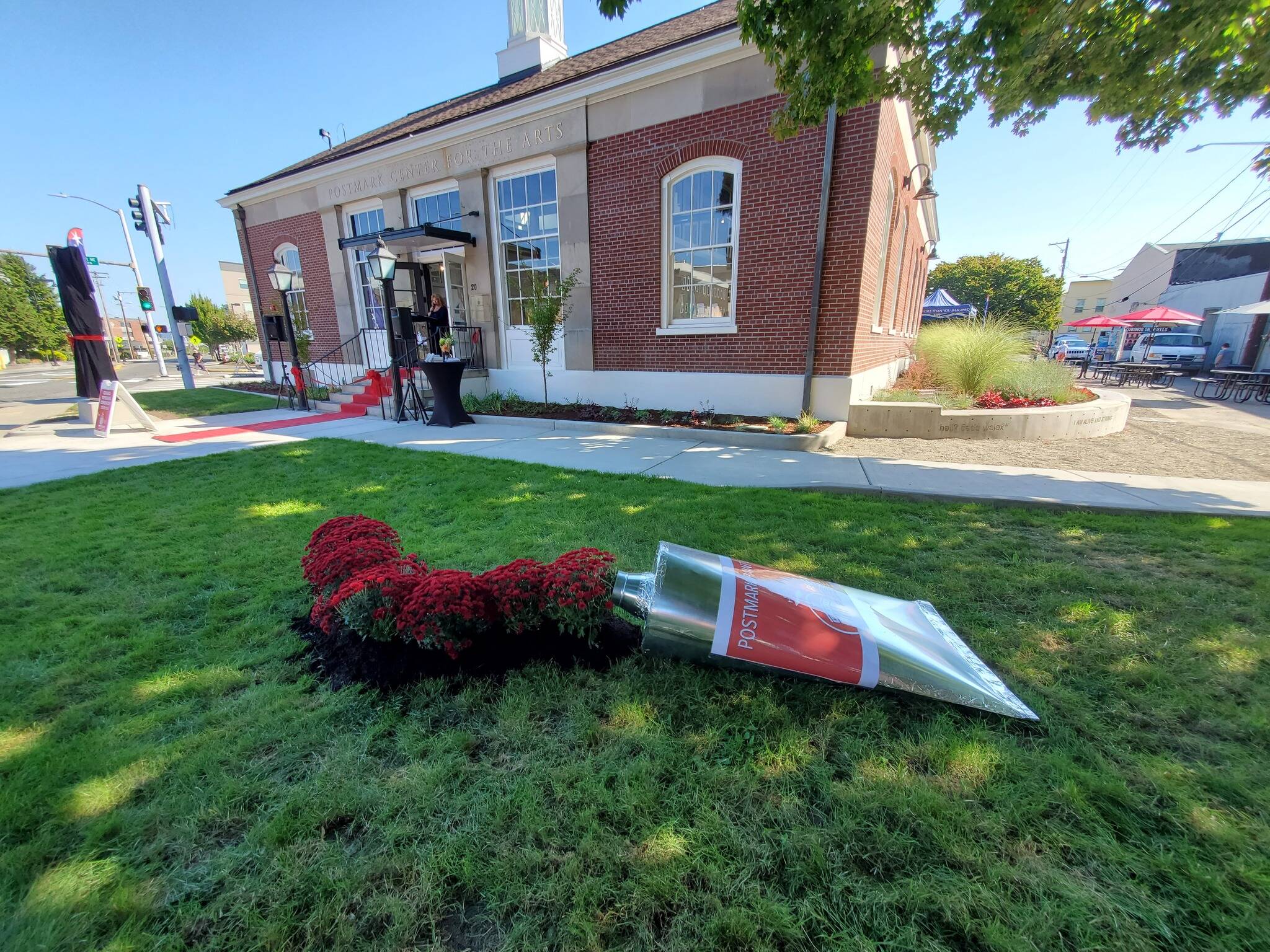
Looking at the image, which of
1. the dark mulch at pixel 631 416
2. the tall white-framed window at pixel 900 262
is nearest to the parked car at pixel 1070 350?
the tall white-framed window at pixel 900 262

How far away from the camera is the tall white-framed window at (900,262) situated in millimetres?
11109

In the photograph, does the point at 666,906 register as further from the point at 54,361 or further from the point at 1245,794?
the point at 54,361

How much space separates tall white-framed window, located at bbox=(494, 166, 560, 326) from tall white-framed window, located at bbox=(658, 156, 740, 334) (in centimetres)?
232

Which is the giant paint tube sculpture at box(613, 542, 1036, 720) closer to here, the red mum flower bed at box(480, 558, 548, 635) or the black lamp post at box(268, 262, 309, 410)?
the red mum flower bed at box(480, 558, 548, 635)

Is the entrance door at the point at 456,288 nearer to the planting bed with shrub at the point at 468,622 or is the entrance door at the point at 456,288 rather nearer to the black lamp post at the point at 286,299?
the black lamp post at the point at 286,299

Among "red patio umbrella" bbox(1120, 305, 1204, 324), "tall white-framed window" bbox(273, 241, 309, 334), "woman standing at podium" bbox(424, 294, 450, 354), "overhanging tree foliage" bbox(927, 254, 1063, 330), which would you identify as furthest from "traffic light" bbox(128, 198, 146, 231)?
"overhanging tree foliage" bbox(927, 254, 1063, 330)

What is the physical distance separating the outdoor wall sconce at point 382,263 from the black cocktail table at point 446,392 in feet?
5.42

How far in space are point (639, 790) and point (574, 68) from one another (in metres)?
13.3

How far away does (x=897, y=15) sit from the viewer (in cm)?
379

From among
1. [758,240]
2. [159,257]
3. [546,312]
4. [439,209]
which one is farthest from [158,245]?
[758,240]

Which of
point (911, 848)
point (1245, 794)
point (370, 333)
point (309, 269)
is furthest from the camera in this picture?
point (309, 269)

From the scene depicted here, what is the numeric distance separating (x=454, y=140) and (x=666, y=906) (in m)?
12.8

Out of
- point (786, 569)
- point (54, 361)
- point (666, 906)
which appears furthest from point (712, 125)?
point (54, 361)

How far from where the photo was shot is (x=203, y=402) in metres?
12.1
